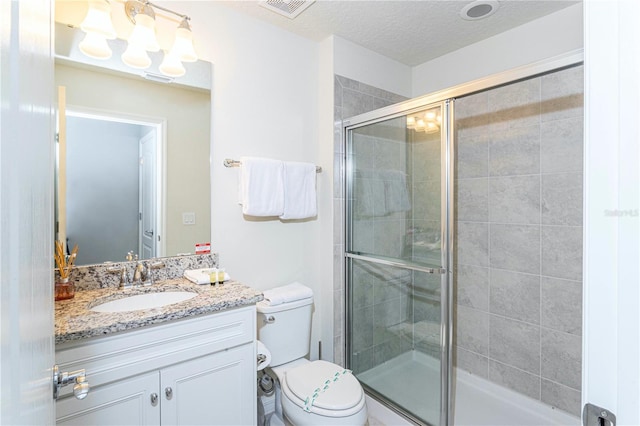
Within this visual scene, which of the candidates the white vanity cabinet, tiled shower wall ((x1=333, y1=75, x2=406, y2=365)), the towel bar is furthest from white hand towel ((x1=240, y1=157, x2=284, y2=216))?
the white vanity cabinet

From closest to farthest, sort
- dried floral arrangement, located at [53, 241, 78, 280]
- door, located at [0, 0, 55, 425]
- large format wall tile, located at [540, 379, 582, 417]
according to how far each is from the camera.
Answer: door, located at [0, 0, 55, 425]
dried floral arrangement, located at [53, 241, 78, 280]
large format wall tile, located at [540, 379, 582, 417]

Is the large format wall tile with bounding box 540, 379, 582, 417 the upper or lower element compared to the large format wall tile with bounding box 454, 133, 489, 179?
lower

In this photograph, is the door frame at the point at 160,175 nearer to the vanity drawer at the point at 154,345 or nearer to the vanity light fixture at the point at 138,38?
the vanity light fixture at the point at 138,38

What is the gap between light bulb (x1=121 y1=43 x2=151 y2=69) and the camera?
5.00 feet

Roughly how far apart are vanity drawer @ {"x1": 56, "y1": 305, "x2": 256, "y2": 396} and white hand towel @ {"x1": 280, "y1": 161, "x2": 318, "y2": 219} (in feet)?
2.46

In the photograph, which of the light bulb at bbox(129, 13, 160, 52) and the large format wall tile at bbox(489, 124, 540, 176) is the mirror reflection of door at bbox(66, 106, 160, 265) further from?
the large format wall tile at bbox(489, 124, 540, 176)

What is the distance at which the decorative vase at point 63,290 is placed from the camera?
51.1 inches

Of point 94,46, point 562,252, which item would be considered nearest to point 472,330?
point 562,252

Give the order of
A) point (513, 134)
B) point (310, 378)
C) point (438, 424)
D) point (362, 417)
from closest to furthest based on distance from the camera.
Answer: point (362, 417) → point (310, 378) → point (438, 424) → point (513, 134)

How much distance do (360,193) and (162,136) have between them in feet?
4.02

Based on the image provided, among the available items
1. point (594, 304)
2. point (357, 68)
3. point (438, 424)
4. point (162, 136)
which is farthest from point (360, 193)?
point (594, 304)

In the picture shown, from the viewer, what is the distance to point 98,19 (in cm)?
140

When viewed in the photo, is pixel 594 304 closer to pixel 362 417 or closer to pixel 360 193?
pixel 362 417

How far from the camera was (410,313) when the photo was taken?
6.49 feet
